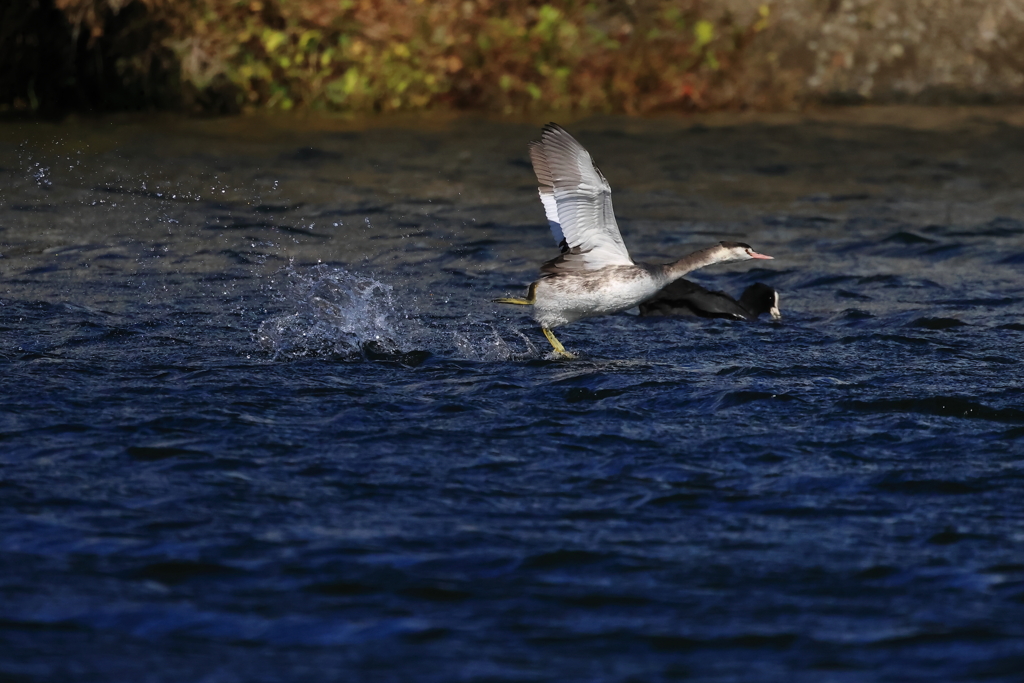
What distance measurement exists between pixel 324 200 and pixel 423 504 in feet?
27.1

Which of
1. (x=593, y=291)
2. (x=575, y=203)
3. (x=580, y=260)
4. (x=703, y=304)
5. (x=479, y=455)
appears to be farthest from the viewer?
(x=703, y=304)

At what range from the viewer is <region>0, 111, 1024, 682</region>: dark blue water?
14.0ft

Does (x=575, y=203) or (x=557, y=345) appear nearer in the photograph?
(x=575, y=203)

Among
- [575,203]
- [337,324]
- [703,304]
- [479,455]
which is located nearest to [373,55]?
[703,304]

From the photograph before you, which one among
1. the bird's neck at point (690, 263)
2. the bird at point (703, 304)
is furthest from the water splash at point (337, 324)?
the bird at point (703, 304)

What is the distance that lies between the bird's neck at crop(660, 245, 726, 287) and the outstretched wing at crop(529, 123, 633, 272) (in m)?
0.26

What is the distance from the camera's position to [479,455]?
236 inches

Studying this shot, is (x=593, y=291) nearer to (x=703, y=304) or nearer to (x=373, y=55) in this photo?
(x=703, y=304)

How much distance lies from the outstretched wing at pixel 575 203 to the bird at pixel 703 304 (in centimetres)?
143

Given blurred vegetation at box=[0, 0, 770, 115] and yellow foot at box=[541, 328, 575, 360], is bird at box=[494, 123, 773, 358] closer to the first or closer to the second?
yellow foot at box=[541, 328, 575, 360]

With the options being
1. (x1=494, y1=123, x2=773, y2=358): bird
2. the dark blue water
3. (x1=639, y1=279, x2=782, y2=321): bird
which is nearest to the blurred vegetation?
the dark blue water

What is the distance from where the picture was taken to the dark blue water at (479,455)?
4266mm

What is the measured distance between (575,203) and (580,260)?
479mm

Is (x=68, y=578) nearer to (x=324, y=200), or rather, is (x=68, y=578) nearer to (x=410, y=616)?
(x=410, y=616)
